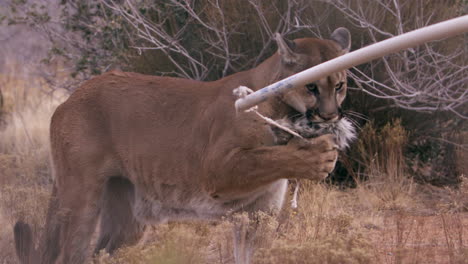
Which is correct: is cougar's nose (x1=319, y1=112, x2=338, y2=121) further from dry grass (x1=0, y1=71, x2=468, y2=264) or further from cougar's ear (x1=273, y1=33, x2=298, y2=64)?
dry grass (x1=0, y1=71, x2=468, y2=264)

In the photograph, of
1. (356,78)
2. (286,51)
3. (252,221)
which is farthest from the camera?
(356,78)

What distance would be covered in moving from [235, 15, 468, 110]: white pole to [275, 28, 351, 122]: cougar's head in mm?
1185

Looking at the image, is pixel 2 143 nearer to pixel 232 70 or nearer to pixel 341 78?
pixel 232 70

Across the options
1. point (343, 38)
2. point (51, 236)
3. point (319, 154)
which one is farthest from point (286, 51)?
point (51, 236)

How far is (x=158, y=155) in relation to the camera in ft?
17.9

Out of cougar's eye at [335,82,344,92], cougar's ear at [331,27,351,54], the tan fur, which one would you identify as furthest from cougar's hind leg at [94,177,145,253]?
cougar's ear at [331,27,351,54]

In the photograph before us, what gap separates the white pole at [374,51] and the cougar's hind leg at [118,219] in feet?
7.74

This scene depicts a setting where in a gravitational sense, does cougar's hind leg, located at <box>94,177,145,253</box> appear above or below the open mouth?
below

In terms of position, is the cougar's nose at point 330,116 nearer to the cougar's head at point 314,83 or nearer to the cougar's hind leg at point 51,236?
the cougar's head at point 314,83

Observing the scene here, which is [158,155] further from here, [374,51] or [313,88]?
[374,51]

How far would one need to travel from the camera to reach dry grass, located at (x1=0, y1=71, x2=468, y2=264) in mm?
4148

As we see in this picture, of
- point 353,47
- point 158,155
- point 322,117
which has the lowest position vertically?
point 158,155

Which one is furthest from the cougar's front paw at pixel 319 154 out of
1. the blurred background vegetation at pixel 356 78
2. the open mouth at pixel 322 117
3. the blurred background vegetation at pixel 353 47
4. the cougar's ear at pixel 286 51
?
the blurred background vegetation at pixel 353 47

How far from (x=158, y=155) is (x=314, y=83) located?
1.50m
